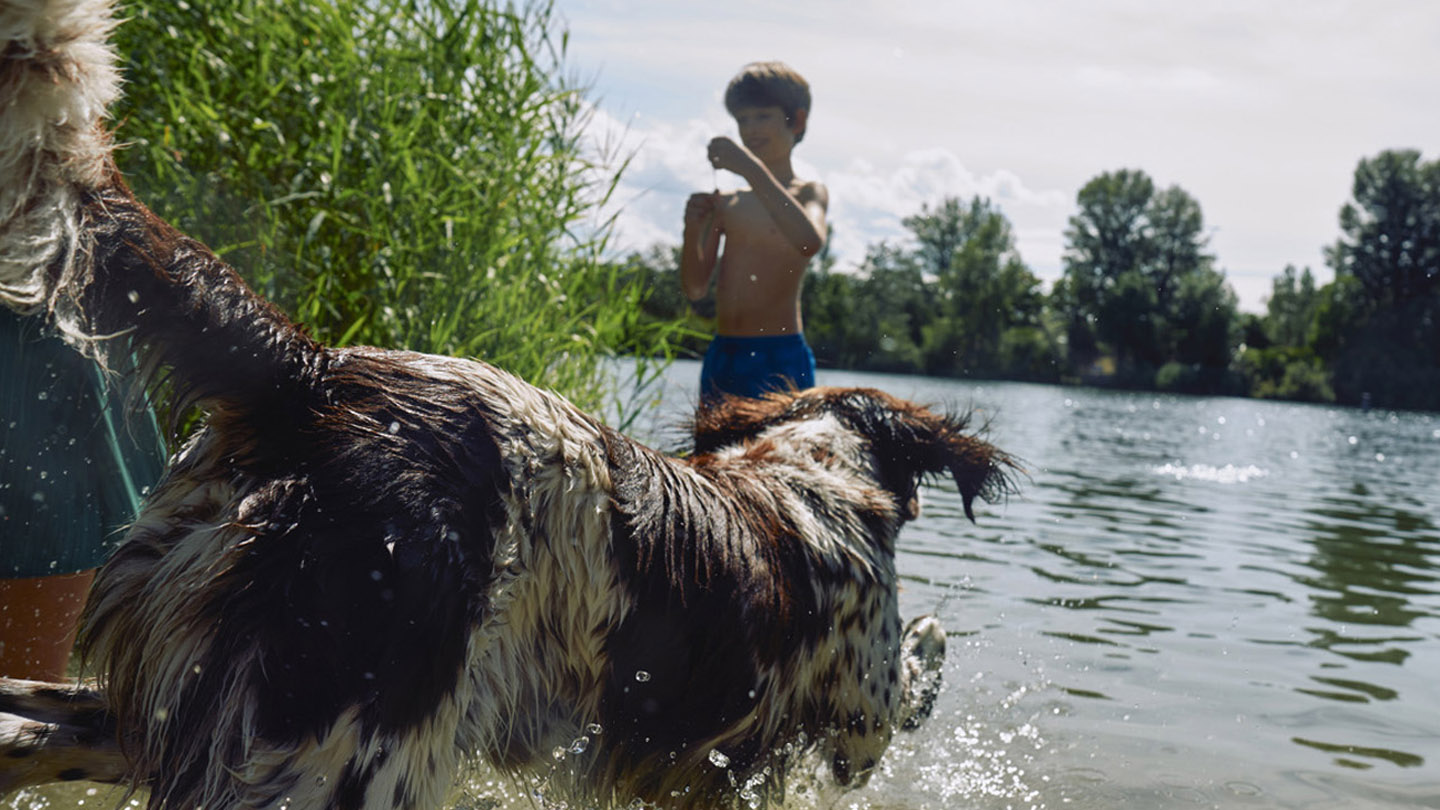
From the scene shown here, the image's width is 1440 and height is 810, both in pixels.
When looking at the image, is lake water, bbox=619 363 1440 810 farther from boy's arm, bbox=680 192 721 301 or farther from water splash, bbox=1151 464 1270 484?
water splash, bbox=1151 464 1270 484

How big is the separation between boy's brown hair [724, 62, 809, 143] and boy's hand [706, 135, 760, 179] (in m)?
0.85

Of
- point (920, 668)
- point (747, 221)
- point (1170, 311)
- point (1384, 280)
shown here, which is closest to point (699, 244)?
point (747, 221)

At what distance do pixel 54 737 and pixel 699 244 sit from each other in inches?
135

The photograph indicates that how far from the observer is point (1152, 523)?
9914 mm

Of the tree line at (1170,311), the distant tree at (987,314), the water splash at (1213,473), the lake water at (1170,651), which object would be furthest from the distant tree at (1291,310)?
the lake water at (1170,651)

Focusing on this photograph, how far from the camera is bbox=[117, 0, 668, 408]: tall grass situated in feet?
17.5

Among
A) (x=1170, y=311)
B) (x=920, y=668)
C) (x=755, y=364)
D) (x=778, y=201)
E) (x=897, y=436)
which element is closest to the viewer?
(x=897, y=436)

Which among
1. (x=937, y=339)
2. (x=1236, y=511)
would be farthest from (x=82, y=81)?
(x=937, y=339)

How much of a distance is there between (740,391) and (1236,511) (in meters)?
8.27

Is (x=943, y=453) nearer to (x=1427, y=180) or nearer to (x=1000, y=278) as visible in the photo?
(x=1000, y=278)

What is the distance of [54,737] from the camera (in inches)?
83.7

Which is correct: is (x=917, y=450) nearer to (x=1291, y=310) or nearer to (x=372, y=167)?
(x=372, y=167)

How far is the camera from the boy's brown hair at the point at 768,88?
16.3 ft

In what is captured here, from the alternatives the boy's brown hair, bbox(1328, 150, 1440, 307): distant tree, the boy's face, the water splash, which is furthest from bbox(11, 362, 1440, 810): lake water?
bbox(1328, 150, 1440, 307): distant tree
